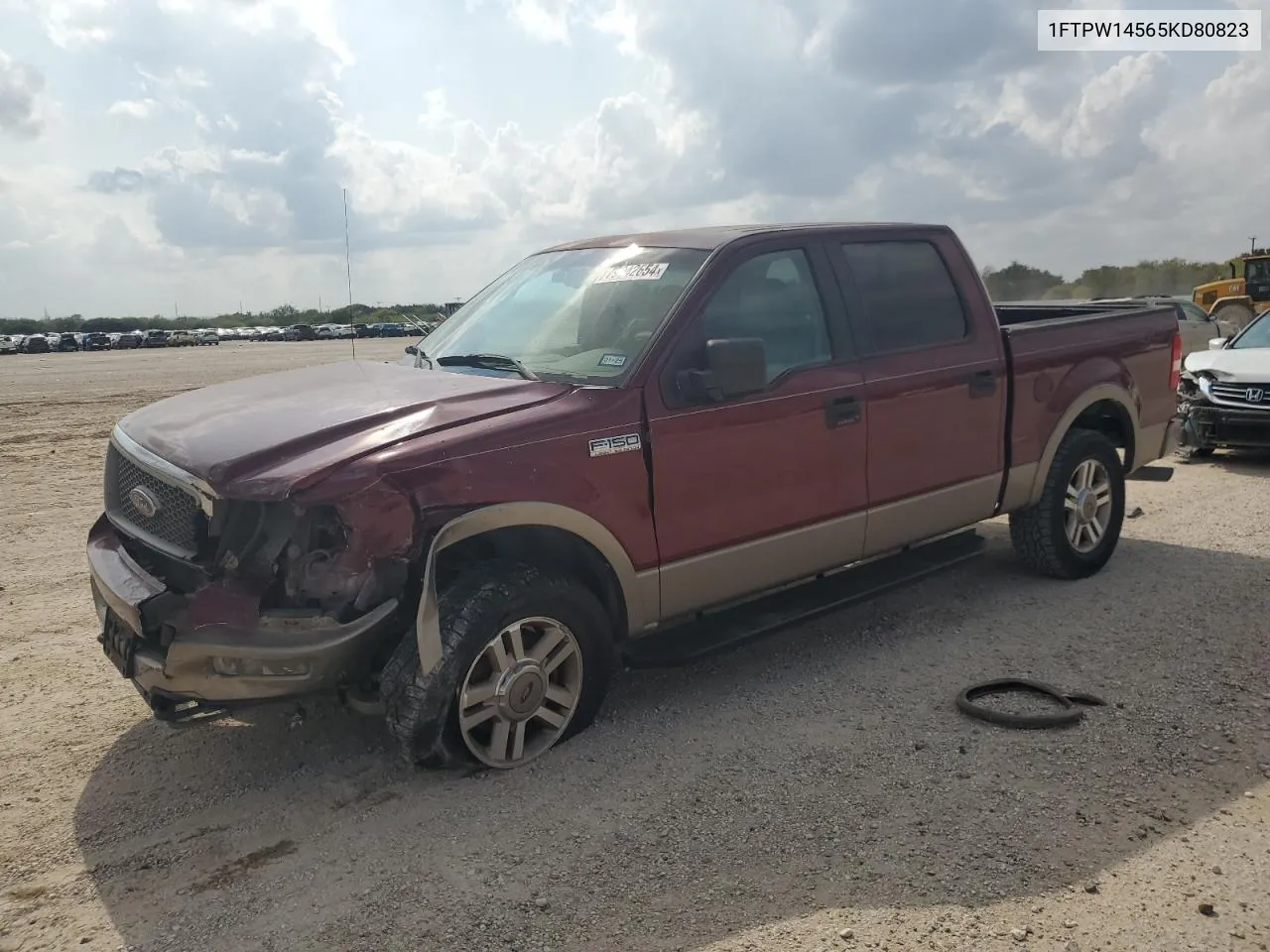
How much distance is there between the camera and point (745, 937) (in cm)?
295

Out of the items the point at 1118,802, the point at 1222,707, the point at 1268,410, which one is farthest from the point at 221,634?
the point at 1268,410

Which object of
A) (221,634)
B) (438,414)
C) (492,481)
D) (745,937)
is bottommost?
(745,937)

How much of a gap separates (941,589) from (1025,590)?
472mm

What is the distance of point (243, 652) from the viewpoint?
342 centimetres

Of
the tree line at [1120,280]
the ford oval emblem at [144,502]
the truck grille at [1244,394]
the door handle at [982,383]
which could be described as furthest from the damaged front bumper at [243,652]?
the tree line at [1120,280]

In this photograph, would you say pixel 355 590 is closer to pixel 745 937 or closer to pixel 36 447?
pixel 745 937

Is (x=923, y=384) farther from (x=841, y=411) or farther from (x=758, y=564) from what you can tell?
(x=758, y=564)

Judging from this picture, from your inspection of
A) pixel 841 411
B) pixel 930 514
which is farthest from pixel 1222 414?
pixel 841 411

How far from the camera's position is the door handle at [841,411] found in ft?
15.4

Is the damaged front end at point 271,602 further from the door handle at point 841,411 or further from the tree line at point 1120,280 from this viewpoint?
the tree line at point 1120,280

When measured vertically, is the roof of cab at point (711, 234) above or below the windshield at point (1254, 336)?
above

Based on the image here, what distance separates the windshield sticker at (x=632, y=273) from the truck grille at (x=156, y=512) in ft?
6.68

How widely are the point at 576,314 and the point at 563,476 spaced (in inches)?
41.9

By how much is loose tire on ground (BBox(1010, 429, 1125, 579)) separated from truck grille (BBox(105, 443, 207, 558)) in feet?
14.8
